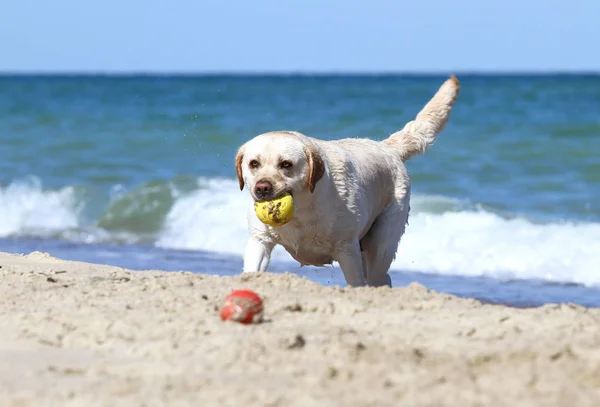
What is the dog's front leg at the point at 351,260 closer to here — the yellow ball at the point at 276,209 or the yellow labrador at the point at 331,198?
the yellow labrador at the point at 331,198

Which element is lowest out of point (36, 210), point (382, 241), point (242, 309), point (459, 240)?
point (36, 210)

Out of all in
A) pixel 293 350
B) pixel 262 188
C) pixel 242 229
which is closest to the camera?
pixel 293 350

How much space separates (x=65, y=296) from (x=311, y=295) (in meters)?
1.37

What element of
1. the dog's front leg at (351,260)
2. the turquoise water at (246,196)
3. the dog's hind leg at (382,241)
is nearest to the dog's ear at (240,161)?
the dog's front leg at (351,260)

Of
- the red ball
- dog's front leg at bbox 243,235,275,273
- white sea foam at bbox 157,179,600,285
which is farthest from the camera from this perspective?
white sea foam at bbox 157,179,600,285

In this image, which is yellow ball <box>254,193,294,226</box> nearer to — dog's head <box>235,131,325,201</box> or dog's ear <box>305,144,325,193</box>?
dog's head <box>235,131,325,201</box>

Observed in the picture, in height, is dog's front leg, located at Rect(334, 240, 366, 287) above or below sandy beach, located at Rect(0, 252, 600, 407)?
below

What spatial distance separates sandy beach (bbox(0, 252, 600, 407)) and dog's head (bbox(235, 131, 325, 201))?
62cm

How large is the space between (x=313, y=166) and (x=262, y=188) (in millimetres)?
362

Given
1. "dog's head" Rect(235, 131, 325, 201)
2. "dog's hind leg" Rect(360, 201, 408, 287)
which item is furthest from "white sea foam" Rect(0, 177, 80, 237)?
"dog's head" Rect(235, 131, 325, 201)

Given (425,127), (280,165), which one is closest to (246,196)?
(425,127)

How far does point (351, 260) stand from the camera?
258 inches

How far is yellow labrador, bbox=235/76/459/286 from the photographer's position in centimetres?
614

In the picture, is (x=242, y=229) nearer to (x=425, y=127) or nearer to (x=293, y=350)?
(x=425, y=127)
